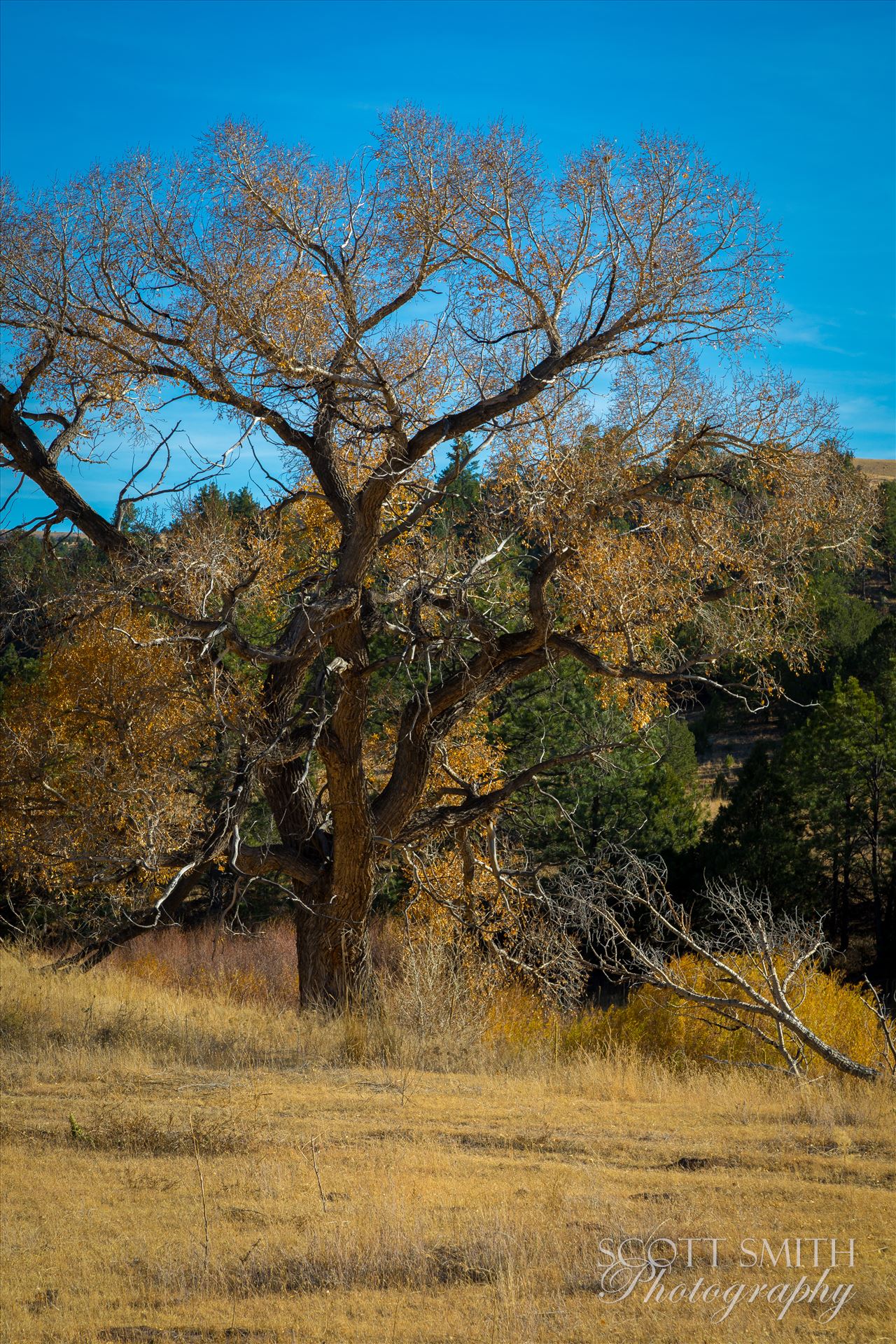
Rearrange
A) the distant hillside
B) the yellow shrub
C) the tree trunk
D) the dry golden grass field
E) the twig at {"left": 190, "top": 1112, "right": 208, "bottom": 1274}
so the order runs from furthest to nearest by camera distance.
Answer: the distant hillside, the yellow shrub, the tree trunk, the twig at {"left": 190, "top": 1112, "right": 208, "bottom": 1274}, the dry golden grass field

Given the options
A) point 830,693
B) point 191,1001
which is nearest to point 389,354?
point 191,1001

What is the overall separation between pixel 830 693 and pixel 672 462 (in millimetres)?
20176

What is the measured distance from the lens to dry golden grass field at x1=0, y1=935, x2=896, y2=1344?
426 cm

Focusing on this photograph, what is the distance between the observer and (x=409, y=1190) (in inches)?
227

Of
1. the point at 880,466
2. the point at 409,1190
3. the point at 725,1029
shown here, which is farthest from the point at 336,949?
the point at 880,466

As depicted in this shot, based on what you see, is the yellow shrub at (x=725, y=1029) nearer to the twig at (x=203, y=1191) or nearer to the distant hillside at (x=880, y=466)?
the twig at (x=203, y=1191)

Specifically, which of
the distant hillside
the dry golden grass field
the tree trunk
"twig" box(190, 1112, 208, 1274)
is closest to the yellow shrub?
the dry golden grass field

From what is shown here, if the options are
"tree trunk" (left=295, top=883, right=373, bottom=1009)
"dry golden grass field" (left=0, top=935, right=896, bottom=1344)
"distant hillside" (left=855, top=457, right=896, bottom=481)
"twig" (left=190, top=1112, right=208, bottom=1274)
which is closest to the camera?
"dry golden grass field" (left=0, top=935, right=896, bottom=1344)

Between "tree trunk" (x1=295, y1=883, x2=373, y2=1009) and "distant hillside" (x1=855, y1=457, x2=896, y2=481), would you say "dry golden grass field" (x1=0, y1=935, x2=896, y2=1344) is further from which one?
"distant hillside" (x1=855, y1=457, x2=896, y2=481)

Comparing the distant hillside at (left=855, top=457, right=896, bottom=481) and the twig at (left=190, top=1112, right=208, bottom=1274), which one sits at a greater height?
the distant hillside at (left=855, top=457, right=896, bottom=481)

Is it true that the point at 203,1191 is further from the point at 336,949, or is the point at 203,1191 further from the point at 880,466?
the point at 880,466

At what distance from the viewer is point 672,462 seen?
11336 millimetres

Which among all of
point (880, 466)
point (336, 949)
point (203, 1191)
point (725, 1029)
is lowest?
point (725, 1029)

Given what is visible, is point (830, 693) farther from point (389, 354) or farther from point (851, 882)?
point (389, 354)
